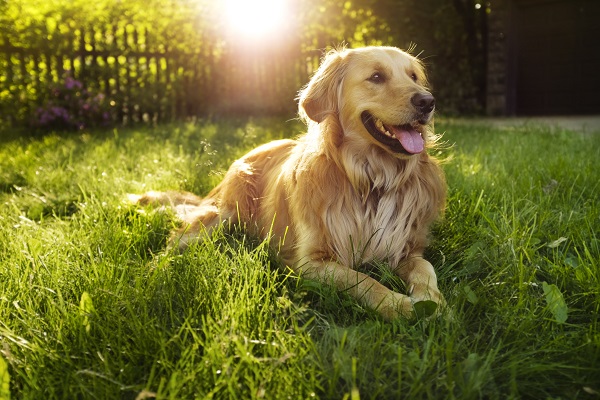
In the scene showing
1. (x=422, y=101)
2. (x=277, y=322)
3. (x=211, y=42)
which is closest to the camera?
(x=277, y=322)

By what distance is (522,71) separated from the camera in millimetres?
11586

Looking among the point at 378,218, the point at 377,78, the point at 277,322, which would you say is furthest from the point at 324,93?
the point at 277,322

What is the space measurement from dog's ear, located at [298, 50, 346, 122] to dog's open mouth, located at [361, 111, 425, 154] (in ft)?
0.72

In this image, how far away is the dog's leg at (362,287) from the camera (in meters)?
1.93

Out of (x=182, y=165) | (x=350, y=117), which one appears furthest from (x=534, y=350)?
(x=182, y=165)

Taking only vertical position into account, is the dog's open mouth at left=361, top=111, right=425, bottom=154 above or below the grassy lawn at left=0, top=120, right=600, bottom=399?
above

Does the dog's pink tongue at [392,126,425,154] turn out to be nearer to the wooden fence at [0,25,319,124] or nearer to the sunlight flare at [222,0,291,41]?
the wooden fence at [0,25,319,124]

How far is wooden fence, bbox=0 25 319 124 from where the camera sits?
8008mm

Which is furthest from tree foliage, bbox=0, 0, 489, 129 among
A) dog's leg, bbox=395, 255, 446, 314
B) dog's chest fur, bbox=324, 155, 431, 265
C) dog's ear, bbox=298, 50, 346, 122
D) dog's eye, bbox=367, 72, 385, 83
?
dog's leg, bbox=395, 255, 446, 314

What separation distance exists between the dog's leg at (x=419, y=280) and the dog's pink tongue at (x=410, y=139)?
1.63 feet

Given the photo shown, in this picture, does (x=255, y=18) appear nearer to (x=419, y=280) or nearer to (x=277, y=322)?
(x=419, y=280)

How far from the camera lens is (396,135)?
99.5 inches

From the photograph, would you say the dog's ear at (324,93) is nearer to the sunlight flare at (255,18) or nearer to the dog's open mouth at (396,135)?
the dog's open mouth at (396,135)

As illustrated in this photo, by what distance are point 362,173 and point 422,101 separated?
43cm
